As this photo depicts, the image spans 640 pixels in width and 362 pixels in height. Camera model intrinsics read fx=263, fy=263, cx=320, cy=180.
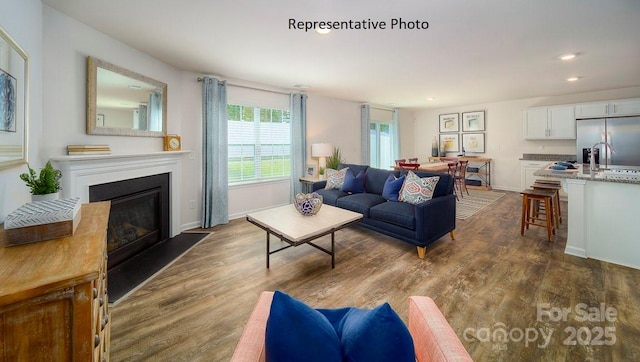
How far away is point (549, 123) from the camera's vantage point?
236 inches

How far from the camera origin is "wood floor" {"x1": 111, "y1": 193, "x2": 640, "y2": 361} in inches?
67.1

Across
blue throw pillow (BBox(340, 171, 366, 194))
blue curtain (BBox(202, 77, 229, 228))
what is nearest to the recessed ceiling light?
blue throw pillow (BBox(340, 171, 366, 194))

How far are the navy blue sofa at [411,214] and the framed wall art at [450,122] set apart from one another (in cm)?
482

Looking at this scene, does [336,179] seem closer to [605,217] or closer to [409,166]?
[409,166]

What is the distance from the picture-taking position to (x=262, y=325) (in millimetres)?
947

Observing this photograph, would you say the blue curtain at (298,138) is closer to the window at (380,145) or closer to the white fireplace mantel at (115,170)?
the white fireplace mantel at (115,170)

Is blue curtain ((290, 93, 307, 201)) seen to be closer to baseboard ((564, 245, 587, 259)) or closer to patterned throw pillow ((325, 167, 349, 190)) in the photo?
patterned throw pillow ((325, 167, 349, 190))

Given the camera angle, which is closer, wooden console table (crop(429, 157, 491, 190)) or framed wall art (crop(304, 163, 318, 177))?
framed wall art (crop(304, 163, 318, 177))

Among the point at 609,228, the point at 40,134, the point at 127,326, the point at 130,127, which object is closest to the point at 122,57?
the point at 130,127

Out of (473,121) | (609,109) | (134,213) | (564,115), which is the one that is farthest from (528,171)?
(134,213)

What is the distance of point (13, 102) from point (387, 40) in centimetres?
301

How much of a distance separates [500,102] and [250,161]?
654cm

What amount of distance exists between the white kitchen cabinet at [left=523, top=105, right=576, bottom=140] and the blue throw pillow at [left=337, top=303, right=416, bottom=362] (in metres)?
7.39

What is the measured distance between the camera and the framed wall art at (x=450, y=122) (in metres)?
7.66
